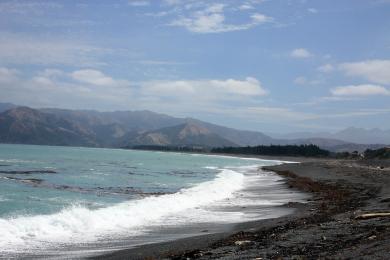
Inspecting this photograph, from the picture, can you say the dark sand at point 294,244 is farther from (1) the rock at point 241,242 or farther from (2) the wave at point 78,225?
(2) the wave at point 78,225

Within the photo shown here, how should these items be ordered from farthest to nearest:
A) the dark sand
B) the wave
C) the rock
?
the wave, the rock, the dark sand

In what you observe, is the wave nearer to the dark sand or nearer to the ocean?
the ocean

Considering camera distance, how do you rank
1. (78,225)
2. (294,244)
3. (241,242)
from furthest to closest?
(78,225)
(241,242)
(294,244)

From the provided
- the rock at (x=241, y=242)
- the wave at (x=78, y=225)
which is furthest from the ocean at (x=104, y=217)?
the rock at (x=241, y=242)

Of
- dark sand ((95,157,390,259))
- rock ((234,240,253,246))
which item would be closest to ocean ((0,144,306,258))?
dark sand ((95,157,390,259))

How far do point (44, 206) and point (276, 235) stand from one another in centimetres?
1400

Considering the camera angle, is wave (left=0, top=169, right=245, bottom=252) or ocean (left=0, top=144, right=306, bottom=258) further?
wave (left=0, top=169, right=245, bottom=252)

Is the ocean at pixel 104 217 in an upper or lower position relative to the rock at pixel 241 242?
lower

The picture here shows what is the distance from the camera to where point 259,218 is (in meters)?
20.1

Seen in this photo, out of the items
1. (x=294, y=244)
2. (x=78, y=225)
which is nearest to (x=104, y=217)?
(x=78, y=225)

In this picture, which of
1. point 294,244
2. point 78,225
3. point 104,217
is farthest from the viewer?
point 104,217

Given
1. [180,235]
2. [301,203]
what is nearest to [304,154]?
[301,203]

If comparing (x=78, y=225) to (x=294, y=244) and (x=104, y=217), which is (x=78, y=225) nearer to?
(x=104, y=217)

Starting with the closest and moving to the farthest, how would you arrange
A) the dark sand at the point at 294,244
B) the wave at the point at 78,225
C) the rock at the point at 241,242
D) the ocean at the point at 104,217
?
the dark sand at the point at 294,244
the rock at the point at 241,242
the ocean at the point at 104,217
the wave at the point at 78,225
